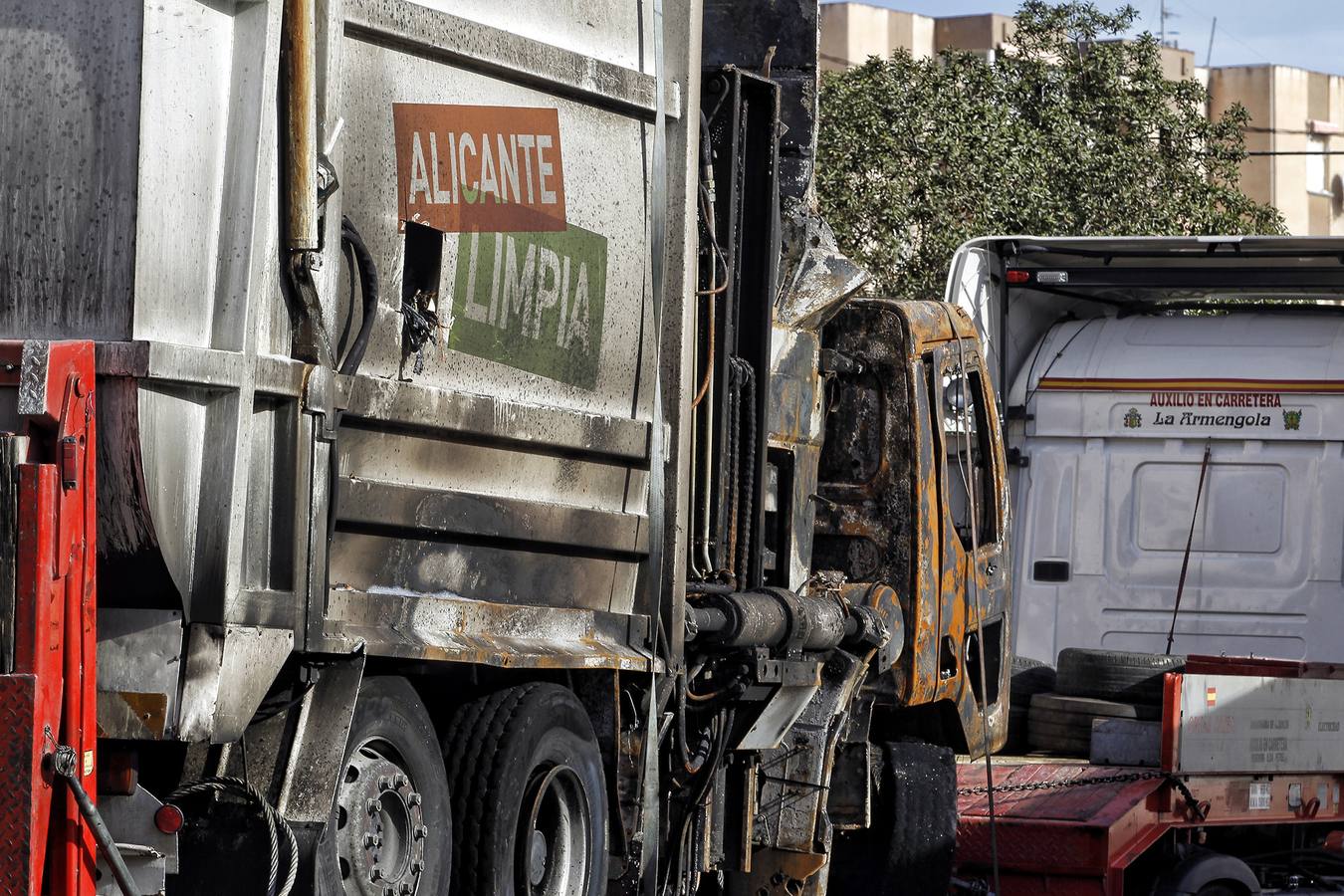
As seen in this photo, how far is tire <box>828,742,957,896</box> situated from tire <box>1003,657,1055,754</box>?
1267 mm

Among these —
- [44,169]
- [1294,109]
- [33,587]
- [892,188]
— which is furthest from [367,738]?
[1294,109]

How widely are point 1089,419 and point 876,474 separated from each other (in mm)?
2806

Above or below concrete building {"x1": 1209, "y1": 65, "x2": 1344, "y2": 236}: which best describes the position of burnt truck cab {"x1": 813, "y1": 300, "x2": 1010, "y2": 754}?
below

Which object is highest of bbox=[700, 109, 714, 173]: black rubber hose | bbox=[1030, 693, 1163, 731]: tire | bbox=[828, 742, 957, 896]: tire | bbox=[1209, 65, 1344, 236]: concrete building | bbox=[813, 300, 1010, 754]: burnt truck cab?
bbox=[1209, 65, 1344, 236]: concrete building

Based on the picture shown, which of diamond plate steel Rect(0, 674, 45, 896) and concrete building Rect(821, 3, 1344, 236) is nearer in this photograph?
diamond plate steel Rect(0, 674, 45, 896)

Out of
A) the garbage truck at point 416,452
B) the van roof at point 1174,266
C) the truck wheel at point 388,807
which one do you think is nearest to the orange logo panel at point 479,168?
the garbage truck at point 416,452

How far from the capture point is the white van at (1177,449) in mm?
9453

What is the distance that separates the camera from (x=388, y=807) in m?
4.40

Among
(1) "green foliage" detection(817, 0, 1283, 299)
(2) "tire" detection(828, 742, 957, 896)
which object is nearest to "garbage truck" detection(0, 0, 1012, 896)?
(2) "tire" detection(828, 742, 957, 896)

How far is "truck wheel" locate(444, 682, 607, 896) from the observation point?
185 inches

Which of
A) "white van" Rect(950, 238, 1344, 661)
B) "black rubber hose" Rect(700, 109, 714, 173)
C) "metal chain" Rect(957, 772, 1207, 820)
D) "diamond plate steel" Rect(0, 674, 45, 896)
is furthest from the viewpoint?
"white van" Rect(950, 238, 1344, 661)

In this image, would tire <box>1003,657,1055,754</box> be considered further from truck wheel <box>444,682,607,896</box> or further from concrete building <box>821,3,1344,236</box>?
concrete building <box>821,3,1344,236</box>

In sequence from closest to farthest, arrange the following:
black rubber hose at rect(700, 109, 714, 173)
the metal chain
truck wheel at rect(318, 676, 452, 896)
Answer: truck wheel at rect(318, 676, 452, 896) < black rubber hose at rect(700, 109, 714, 173) < the metal chain

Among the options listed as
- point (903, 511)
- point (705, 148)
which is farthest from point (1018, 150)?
point (705, 148)
